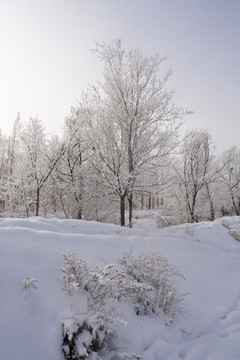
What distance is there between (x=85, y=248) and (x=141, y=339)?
1.63 metres

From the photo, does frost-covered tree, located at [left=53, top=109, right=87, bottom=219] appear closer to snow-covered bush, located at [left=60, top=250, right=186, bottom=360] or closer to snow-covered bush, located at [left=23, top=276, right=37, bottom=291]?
snow-covered bush, located at [left=60, top=250, right=186, bottom=360]

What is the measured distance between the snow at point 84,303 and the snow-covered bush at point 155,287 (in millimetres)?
116

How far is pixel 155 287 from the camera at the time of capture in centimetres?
354

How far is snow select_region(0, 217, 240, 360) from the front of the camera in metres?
2.30

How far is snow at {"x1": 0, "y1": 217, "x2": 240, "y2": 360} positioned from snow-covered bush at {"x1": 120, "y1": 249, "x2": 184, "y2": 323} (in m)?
0.12

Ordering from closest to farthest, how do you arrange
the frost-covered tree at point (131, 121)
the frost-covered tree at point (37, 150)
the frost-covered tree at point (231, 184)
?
the frost-covered tree at point (131, 121) → the frost-covered tree at point (37, 150) → the frost-covered tree at point (231, 184)

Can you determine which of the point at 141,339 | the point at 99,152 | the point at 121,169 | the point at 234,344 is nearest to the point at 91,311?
the point at 141,339

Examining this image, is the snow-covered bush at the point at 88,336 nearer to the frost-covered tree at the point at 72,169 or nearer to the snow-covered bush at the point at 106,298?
the snow-covered bush at the point at 106,298

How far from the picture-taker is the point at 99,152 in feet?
24.5

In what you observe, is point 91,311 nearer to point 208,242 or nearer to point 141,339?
point 141,339

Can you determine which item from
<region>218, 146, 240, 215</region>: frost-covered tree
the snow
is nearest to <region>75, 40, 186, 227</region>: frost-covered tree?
the snow

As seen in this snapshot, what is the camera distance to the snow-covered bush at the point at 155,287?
317 centimetres

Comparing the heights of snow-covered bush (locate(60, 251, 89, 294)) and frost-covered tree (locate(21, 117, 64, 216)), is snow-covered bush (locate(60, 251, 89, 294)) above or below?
below

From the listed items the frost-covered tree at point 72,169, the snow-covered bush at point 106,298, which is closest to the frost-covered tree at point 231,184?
the frost-covered tree at point 72,169
